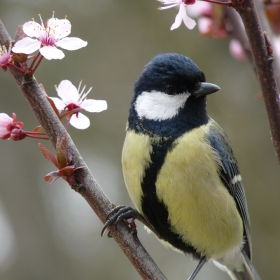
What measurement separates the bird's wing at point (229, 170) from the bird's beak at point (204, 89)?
9.3 inches

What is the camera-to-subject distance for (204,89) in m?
2.24

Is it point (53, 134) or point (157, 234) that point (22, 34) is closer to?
point (53, 134)

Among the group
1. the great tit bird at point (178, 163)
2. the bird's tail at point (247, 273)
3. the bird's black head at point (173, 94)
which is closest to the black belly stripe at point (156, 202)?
the great tit bird at point (178, 163)

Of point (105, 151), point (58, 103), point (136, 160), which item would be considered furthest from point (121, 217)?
point (105, 151)

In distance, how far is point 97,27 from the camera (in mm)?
5832

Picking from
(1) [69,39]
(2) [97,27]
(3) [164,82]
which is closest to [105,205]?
(1) [69,39]

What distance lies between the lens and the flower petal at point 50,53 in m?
1.53

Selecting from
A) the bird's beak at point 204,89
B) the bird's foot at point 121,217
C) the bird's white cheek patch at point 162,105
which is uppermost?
the bird's beak at point 204,89

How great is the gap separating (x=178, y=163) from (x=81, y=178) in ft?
→ 1.86

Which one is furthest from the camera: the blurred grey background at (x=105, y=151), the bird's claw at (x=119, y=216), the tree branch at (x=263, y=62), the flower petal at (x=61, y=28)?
the blurred grey background at (x=105, y=151)

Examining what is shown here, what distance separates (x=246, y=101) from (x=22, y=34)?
382 centimetres

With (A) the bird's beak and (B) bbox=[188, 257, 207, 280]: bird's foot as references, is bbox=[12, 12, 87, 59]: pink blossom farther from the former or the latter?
(B) bbox=[188, 257, 207, 280]: bird's foot

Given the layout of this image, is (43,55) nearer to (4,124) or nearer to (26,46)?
(26,46)

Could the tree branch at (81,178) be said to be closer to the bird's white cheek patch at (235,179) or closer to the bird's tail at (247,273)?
the bird's white cheek patch at (235,179)
